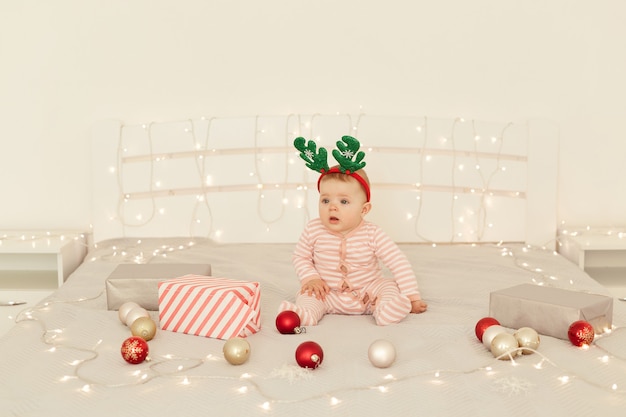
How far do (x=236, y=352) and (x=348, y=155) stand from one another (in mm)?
689

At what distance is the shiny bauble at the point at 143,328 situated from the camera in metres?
1.71

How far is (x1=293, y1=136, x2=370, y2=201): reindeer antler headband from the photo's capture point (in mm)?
1983

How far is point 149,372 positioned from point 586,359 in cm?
97

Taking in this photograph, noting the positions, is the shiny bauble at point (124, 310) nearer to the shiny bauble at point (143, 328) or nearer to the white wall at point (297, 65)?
the shiny bauble at point (143, 328)

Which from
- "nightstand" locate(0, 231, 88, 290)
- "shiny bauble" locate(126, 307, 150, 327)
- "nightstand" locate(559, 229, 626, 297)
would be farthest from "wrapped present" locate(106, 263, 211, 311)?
"nightstand" locate(559, 229, 626, 297)

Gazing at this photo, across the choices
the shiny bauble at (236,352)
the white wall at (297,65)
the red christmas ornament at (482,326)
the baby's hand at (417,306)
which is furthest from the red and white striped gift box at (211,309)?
the white wall at (297,65)

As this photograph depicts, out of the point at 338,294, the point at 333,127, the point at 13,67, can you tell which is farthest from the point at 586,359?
the point at 13,67

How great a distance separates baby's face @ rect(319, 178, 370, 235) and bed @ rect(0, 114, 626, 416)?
0.91 ft

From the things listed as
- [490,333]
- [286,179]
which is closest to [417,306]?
[490,333]

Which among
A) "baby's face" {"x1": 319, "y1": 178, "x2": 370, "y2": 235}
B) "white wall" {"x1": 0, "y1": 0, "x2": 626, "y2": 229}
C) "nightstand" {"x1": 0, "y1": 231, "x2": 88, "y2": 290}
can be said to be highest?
"white wall" {"x1": 0, "y1": 0, "x2": 626, "y2": 229}

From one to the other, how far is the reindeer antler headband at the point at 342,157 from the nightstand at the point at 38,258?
1140 mm

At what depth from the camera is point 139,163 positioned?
2.97 m

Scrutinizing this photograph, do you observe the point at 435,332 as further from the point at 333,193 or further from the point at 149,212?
the point at 149,212

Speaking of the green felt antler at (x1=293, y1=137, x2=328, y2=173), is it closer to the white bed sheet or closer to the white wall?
the white bed sheet
